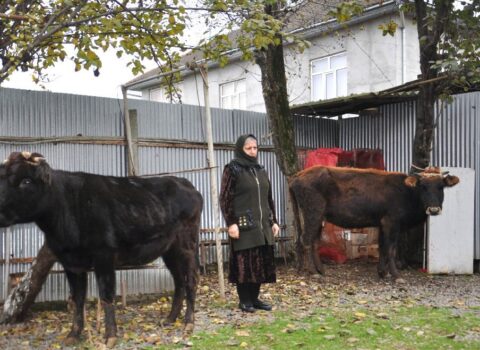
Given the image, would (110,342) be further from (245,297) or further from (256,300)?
(256,300)

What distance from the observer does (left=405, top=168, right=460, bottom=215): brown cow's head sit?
11062 mm

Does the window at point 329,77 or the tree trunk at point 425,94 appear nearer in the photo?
the tree trunk at point 425,94

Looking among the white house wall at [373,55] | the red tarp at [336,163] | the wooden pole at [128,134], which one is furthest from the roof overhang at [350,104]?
the white house wall at [373,55]

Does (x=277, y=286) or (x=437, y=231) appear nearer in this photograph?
(x=277, y=286)

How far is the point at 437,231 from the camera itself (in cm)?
1183

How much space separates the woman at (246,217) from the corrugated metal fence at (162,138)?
2.25m

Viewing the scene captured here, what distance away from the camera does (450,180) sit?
11.2 meters

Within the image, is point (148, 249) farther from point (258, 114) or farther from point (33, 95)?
point (258, 114)

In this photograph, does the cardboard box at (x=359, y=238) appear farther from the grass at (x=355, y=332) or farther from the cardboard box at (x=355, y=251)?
the grass at (x=355, y=332)

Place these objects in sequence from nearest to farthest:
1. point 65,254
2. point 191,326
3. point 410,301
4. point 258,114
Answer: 1. point 65,254
2. point 191,326
3. point 410,301
4. point 258,114

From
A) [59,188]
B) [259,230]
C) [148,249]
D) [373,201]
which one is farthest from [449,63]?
[59,188]

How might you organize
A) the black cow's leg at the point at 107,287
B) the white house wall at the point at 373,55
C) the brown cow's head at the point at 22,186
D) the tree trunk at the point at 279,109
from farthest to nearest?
the white house wall at the point at 373,55 → the tree trunk at the point at 279,109 → the black cow's leg at the point at 107,287 → the brown cow's head at the point at 22,186

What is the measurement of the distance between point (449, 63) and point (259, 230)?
400cm

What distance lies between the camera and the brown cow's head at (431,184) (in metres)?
11.1
